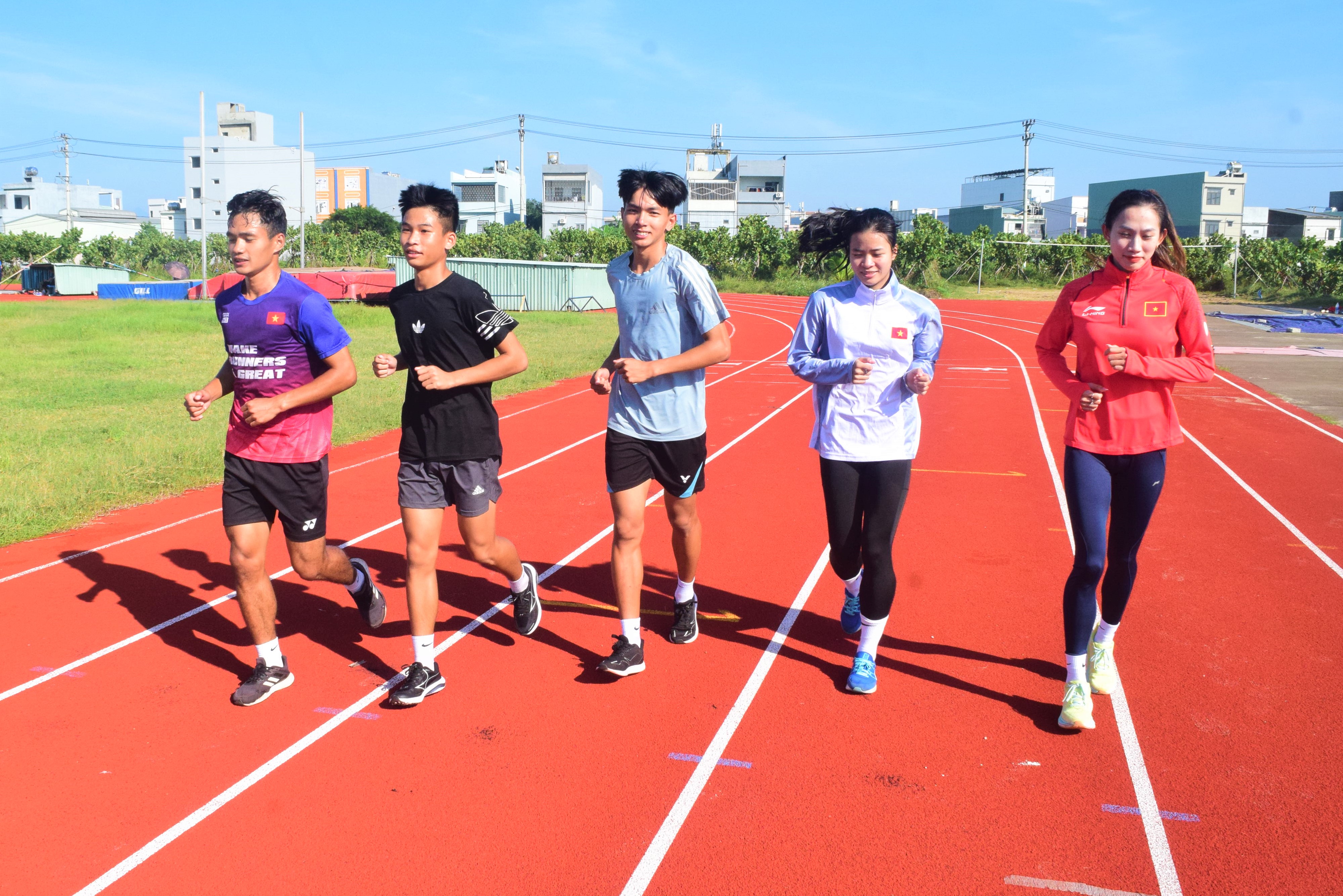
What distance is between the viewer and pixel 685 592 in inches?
175

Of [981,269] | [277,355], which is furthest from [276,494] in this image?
[981,269]

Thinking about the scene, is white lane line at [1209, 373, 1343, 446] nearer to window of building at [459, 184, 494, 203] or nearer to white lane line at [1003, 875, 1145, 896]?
white lane line at [1003, 875, 1145, 896]

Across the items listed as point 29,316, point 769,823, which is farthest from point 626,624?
point 29,316

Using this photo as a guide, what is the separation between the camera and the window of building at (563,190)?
278 feet

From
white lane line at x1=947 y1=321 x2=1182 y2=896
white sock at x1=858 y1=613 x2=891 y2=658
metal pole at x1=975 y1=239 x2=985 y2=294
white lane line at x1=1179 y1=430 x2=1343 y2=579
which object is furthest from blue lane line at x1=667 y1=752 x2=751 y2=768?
metal pole at x1=975 y1=239 x2=985 y2=294

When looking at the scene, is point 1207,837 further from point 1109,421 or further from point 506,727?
point 506,727

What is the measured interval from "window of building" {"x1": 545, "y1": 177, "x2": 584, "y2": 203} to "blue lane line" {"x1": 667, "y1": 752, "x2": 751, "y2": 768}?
278ft

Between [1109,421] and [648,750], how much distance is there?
2.03 meters

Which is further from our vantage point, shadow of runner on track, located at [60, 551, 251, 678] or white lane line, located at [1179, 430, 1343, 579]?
white lane line, located at [1179, 430, 1343, 579]

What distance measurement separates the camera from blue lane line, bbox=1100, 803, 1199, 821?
301cm

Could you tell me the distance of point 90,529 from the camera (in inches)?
257

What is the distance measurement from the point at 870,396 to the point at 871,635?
97 cm

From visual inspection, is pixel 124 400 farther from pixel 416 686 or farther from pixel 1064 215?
pixel 1064 215

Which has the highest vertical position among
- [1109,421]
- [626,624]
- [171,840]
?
[1109,421]
